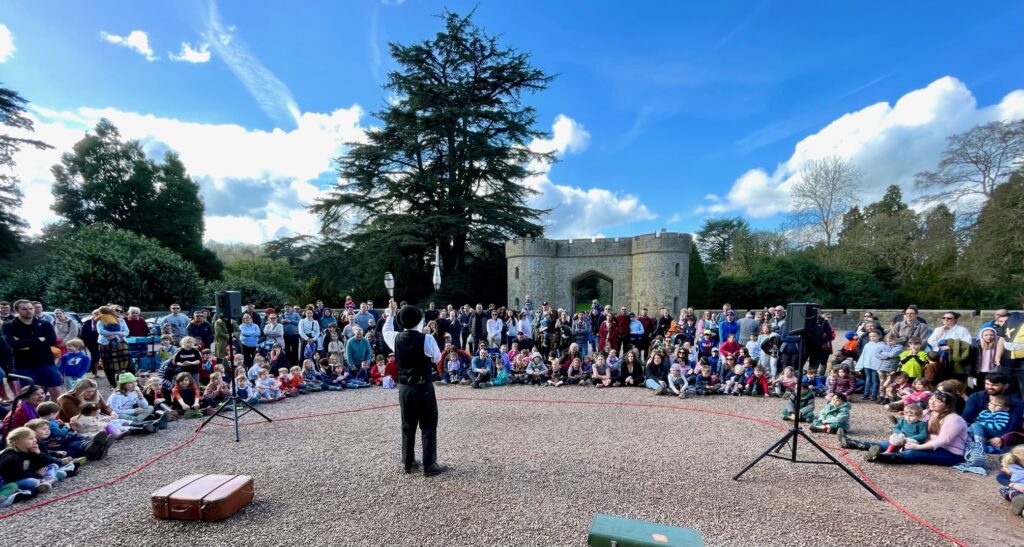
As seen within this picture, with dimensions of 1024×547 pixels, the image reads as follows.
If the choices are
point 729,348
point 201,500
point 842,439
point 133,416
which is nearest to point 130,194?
point 133,416

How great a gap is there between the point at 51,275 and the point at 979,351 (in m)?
24.4

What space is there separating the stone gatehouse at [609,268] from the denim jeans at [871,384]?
1321 centimetres

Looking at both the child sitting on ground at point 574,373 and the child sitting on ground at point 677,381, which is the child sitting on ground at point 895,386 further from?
the child sitting on ground at point 574,373

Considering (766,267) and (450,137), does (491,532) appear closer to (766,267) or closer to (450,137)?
(450,137)

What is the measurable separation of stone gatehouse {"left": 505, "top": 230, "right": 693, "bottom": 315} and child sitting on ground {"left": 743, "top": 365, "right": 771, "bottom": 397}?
1308 centimetres

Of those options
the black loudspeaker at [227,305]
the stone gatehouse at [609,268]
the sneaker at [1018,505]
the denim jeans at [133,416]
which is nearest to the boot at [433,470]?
the black loudspeaker at [227,305]

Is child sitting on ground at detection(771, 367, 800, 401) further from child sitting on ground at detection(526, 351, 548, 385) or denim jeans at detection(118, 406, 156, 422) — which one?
denim jeans at detection(118, 406, 156, 422)

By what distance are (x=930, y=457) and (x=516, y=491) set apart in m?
4.08

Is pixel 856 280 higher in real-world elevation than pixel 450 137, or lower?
lower

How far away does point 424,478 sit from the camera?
3.90 meters

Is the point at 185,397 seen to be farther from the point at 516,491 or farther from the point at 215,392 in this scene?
the point at 516,491

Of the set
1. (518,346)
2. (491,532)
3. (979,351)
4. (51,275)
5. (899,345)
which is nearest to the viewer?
(491,532)

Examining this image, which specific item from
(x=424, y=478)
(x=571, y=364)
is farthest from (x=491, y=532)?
(x=571, y=364)

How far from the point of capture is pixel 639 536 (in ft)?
7.31
